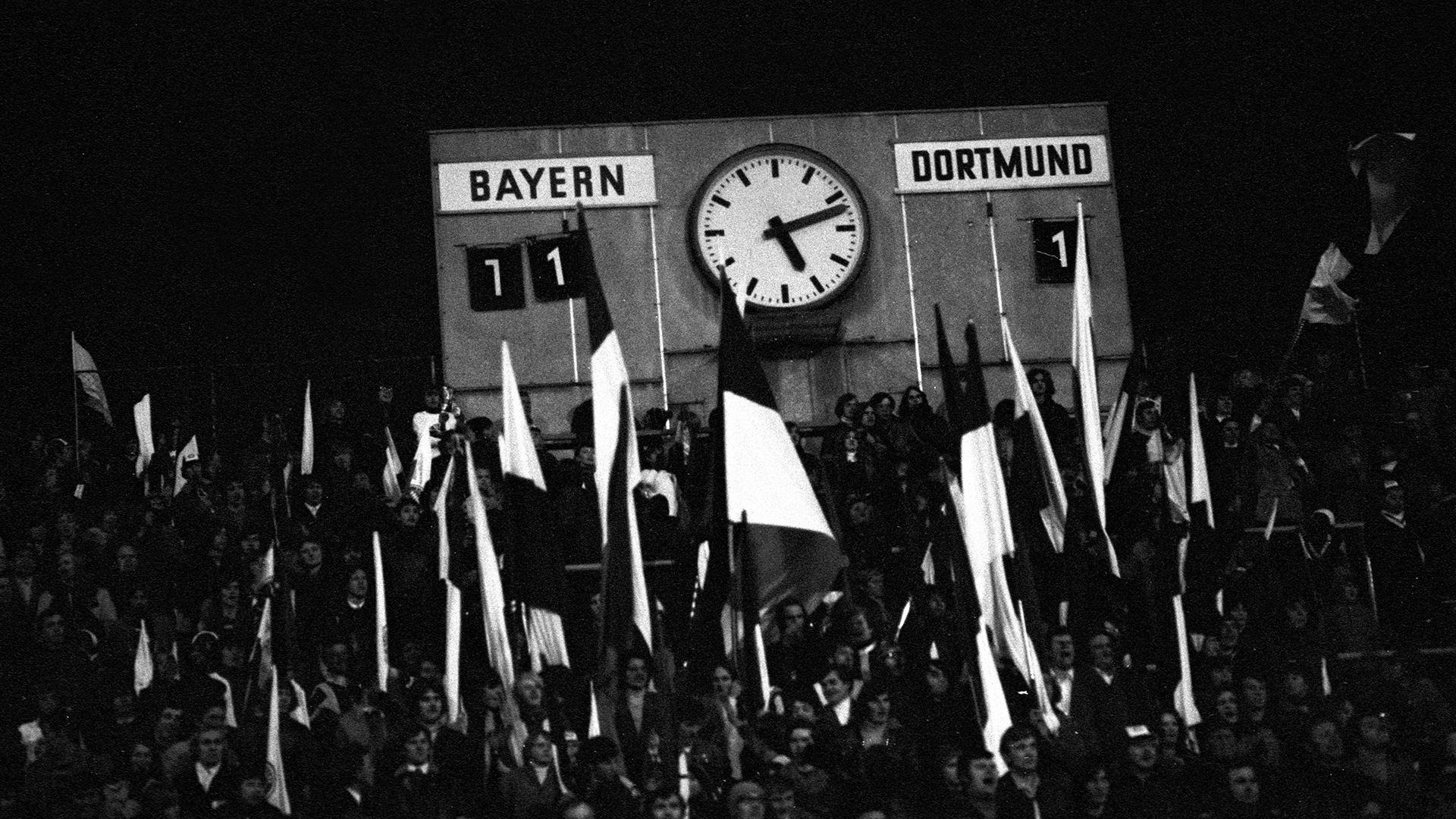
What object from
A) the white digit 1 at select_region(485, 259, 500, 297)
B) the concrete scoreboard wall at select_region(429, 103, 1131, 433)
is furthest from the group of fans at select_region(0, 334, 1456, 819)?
the white digit 1 at select_region(485, 259, 500, 297)

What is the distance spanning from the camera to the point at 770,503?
12273 mm

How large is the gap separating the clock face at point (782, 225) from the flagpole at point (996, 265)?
1.03 metres

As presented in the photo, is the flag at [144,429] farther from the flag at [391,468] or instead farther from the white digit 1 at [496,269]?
the white digit 1 at [496,269]

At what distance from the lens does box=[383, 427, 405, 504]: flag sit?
60.3 ft

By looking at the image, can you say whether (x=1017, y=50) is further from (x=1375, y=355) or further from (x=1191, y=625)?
(x=1191, y=625)

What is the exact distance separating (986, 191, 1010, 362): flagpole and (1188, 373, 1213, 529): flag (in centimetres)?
400

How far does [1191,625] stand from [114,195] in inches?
429

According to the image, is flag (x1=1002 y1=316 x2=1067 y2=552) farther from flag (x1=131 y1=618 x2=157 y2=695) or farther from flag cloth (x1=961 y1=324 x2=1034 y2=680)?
flag (x1=131 y1=618 x2=157 y2=695)

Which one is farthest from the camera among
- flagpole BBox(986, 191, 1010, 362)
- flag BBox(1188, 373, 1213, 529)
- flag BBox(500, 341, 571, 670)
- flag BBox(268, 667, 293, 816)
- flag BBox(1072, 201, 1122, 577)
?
flagpole BBox(986, 191, 1010, 362)

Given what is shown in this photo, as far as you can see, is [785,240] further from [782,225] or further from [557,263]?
[557,263]

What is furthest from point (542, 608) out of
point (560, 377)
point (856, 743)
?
point (560, 377)

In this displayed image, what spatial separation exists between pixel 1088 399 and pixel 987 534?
158cm

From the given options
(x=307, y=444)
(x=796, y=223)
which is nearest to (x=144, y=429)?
(x=307, y=444)

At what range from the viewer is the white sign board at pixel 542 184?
21.2m
